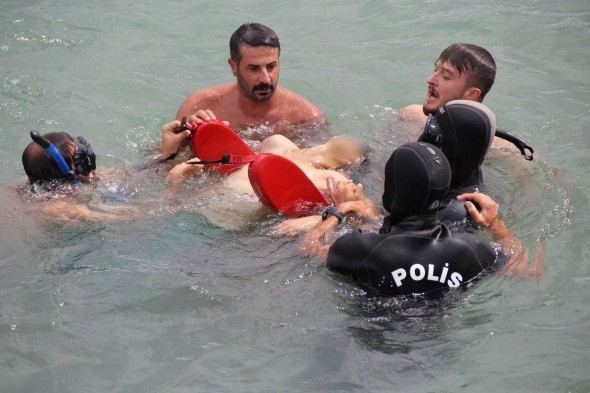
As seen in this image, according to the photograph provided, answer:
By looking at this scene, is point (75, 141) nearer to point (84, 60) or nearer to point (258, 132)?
point (258, 132)

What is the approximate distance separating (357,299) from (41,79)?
14.9 feet

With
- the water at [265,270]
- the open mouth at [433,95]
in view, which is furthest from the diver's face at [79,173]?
the open mouth at [433,95]

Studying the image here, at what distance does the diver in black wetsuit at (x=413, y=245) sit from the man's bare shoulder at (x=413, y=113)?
8.13 ft

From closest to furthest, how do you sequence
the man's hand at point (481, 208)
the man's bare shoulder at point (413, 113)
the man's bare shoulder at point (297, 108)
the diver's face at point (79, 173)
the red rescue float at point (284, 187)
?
the man's hand at point (481, 208) → the red rescue float at point (284, 187) → the diver's face at point (79, 173) → the man's bare shoulder at point (413, 113) → the man's bare shoulder at point (297, 108)

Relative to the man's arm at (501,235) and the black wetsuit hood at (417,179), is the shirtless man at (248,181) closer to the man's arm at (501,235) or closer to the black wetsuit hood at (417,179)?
the man's arm at (501,235)

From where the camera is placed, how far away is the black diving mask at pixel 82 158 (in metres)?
5.35

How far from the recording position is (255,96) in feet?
22.0

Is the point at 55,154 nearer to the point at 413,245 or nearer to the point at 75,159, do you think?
the point at 75,159

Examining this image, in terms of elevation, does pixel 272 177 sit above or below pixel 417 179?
below

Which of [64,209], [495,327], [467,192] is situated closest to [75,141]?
[64,209]

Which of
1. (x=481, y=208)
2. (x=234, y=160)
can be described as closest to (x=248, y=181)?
(x=234, y=160)

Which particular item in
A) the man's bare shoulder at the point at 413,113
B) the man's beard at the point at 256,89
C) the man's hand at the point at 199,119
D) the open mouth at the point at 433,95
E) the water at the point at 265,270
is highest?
the open mouth at the point at 433,95

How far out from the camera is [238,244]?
16.9 ft

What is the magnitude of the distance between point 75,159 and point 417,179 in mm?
2448
